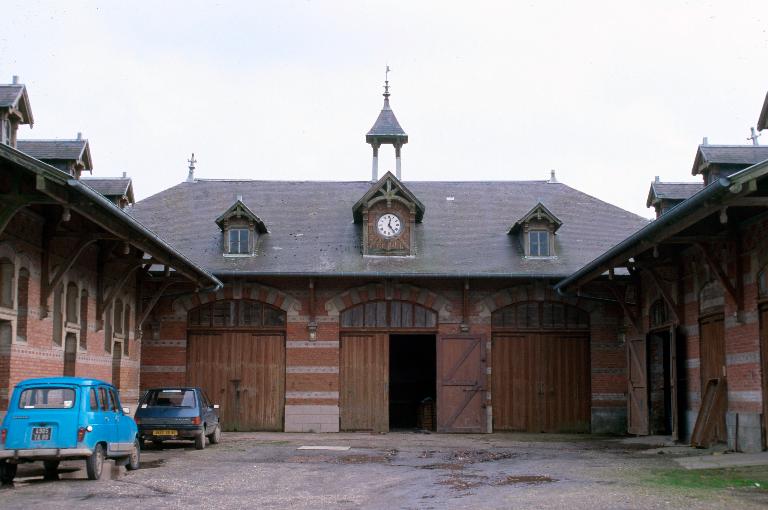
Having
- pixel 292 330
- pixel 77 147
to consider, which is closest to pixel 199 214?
pixel 292 330

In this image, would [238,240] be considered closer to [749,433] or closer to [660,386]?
[660,386]

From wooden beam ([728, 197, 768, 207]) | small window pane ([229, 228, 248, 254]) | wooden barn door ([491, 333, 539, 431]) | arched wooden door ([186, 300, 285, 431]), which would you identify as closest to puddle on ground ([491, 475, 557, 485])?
wooden beam ([728, 197, 768, 207])

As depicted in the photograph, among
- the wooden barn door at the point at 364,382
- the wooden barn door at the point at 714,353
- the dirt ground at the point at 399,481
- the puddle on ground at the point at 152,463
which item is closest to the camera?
the dirt ground at the point at 399,481

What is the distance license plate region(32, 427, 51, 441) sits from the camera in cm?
1309

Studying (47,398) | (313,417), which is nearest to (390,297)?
(313,417)

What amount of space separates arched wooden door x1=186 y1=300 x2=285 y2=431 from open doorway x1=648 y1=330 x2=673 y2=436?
9494 millimetres

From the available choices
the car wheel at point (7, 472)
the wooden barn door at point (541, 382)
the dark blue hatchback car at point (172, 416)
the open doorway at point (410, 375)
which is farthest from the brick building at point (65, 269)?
the open doorway at point (410, 375)

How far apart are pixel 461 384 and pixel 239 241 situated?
714 cm

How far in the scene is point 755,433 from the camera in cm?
1667

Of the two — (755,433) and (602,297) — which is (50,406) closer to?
(755,433)

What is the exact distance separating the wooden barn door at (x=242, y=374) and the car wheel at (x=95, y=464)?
11915mm

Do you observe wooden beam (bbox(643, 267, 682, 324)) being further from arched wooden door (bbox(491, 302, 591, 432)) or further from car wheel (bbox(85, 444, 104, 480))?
car wheel (bbox(85, 444, 104, 480))

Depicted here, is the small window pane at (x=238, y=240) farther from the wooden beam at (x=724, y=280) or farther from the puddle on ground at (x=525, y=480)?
the puddle on ground at (x=525, y=480)

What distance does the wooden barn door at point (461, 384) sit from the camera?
25750 mm
